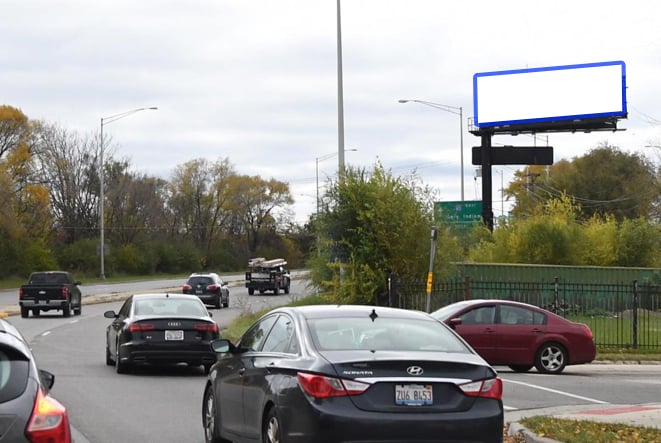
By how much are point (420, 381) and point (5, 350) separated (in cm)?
313

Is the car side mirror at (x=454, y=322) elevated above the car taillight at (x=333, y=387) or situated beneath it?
situated beneath

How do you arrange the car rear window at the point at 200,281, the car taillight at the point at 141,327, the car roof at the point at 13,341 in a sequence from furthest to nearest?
the car rear window at the point at 200,281 → the car taillight at the point at 141,327 → the car roof at the point at 13,341

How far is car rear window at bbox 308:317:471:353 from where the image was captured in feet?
29.3

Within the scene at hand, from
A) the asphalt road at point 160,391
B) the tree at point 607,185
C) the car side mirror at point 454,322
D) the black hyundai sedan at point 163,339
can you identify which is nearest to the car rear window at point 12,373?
the asphalt road at point 160,391

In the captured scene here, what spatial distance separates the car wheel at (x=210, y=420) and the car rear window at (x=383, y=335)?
2195mm

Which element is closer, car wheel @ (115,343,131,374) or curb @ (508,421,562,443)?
curb @ (508,421,562,443)

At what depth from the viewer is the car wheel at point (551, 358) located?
72.2 feet

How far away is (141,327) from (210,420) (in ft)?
26.1

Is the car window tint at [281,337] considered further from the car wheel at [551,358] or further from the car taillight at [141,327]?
the car wheel at [551,358]

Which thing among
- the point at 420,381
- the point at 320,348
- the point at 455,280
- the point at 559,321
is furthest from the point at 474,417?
the point at 455,280

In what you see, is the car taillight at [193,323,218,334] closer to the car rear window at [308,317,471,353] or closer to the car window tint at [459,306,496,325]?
the car window tint at [459,306,496,325]

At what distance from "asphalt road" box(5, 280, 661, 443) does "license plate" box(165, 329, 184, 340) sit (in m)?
0.70

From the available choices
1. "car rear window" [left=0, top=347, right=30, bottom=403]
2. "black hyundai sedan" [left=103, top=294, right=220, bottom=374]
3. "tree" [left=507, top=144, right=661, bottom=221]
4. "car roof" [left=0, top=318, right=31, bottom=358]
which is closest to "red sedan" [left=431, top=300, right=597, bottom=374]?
"black hyundai sedan" [left=103, top=294, right=220, bottom=374]

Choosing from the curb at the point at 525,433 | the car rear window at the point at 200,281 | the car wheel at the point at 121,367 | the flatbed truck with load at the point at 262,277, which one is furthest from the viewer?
the flatbed truck with load at the point at 262,277
